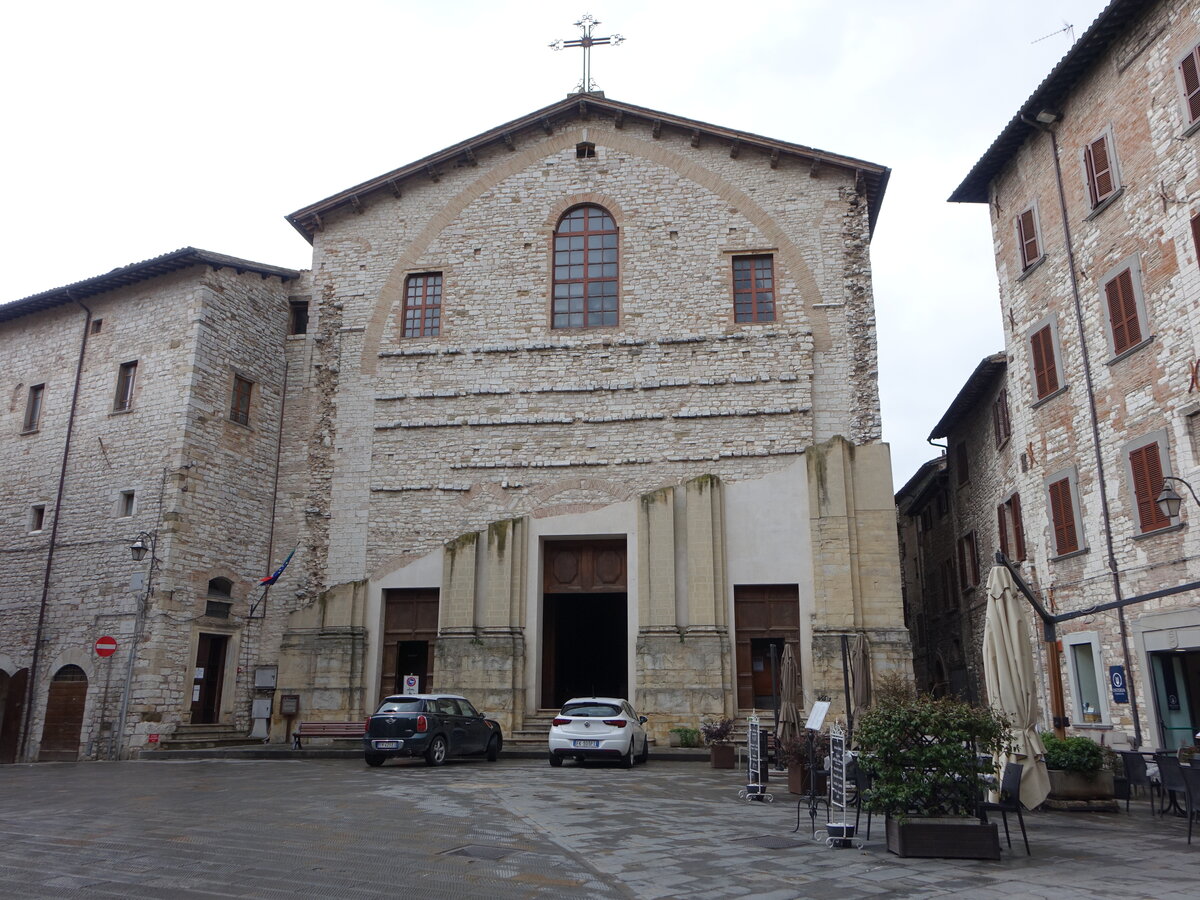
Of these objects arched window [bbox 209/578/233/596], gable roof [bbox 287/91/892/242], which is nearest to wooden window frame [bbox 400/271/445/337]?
gable roof [bbox 287/91/892/242]

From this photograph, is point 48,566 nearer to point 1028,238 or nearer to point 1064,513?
point 1064,513

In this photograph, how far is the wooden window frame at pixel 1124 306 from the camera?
50.4 ft

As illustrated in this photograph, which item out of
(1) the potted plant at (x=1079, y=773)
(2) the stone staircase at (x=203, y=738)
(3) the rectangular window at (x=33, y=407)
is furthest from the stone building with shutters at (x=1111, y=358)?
(3) the rectangular window at (x=33, y=407)

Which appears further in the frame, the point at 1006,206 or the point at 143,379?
the point at 143,379

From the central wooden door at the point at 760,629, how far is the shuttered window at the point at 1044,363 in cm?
623

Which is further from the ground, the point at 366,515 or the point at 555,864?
the point at 366,515

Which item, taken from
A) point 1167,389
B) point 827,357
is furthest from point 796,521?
point 1167,389

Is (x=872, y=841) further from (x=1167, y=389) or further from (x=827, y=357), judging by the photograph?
(x=827, y=357)

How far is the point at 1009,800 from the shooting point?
818 cm

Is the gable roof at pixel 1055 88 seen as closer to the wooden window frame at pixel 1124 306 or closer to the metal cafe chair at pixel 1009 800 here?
the wooden window frame at pixel 1124 306

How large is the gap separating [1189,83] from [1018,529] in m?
9.45

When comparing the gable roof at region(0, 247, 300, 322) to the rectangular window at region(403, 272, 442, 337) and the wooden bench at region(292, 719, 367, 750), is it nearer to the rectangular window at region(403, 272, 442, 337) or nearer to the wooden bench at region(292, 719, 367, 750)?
the rectangular window at region(403, 272, 442, 337)

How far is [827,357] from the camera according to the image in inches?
856

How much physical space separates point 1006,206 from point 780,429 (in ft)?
21.6
